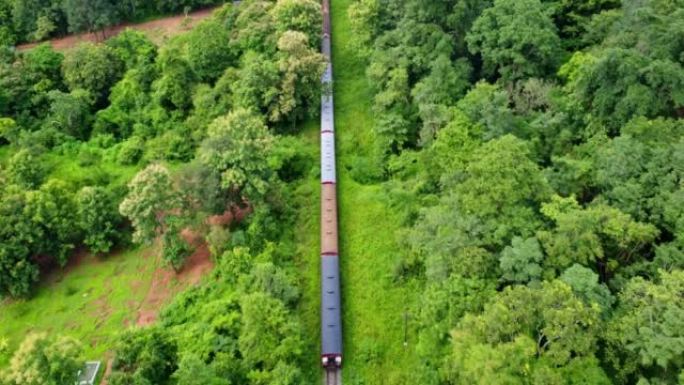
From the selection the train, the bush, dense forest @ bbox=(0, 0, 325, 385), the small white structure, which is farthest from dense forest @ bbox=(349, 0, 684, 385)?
the bush

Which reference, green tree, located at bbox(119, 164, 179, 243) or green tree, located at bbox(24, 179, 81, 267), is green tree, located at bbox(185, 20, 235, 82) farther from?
green tree, located at bbox(119, 164, 179, 243)

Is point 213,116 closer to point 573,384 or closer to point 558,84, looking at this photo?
point 558,84

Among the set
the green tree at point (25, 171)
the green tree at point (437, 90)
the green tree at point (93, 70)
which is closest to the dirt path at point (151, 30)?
the green tree at point (93, 70)

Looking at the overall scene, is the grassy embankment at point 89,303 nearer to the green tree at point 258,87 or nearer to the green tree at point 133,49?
the green tree at point 258,87

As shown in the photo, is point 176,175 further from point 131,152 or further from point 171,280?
point 131,152

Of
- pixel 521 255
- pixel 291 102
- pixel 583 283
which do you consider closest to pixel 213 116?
pixel 291 102
